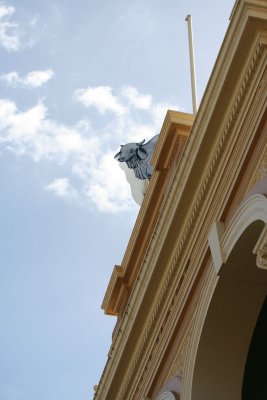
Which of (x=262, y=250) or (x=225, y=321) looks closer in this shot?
(x=262, y=250)

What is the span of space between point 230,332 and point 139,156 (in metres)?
5.68

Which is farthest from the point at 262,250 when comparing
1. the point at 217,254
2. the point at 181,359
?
the point at 181,359

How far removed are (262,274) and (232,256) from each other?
0.47m

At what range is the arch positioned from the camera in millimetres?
8273

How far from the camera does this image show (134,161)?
13.8 m

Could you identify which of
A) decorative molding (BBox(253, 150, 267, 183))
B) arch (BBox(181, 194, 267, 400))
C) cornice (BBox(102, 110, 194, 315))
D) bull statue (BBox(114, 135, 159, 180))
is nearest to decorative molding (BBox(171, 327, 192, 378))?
arch (BBox(181, 194, 267, 400))

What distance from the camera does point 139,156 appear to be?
1371cm

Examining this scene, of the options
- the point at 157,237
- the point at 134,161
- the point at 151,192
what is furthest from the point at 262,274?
the point at 134,161

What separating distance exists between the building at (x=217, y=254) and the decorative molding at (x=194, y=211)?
0.04ft

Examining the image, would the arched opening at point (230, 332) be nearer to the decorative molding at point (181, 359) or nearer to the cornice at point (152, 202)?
the decorative molding at point (181, 359)

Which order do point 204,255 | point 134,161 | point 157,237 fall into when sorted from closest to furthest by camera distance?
point 204,255, point 157,237, point 134,161

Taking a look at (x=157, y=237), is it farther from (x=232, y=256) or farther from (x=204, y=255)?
(x=232, y=256)

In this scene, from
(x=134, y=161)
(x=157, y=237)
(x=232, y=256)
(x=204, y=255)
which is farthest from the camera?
(x=134, y=161)

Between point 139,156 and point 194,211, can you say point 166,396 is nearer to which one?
point 194,211
